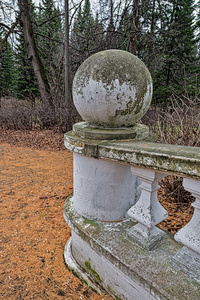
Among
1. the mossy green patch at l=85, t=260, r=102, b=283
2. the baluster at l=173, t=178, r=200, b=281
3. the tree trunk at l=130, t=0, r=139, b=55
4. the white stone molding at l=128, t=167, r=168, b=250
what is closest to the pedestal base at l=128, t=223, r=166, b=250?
the white stone molding at l=128, t=167, r=168, b=250

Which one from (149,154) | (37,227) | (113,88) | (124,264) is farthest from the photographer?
(37,227)

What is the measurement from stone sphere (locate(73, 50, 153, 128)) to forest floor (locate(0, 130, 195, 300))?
1488mm

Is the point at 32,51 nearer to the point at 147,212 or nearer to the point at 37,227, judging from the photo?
the point at 37,227

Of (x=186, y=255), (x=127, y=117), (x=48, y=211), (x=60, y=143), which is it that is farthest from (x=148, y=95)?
(x=60, y=143)

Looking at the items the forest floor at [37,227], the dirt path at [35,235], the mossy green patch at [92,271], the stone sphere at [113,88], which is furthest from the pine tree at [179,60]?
the mossy green patch at [92,271]

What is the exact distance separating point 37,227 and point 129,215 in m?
1.60

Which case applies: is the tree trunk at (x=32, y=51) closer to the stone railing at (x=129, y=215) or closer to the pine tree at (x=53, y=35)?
the pine tree at (x=53, y=35)

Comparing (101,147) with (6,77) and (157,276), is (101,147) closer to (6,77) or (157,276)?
(157,276)

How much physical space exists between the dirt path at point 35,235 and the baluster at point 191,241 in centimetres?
76

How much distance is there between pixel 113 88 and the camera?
1410mm

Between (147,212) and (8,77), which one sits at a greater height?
(8,77)

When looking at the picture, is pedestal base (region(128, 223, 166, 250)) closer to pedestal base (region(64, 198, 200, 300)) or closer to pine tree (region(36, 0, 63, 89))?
pedestal base (region(64, 198, 200, 300))

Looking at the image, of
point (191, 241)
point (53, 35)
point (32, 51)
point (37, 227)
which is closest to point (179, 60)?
point (53, 35)

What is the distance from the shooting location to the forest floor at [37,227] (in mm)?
1686
